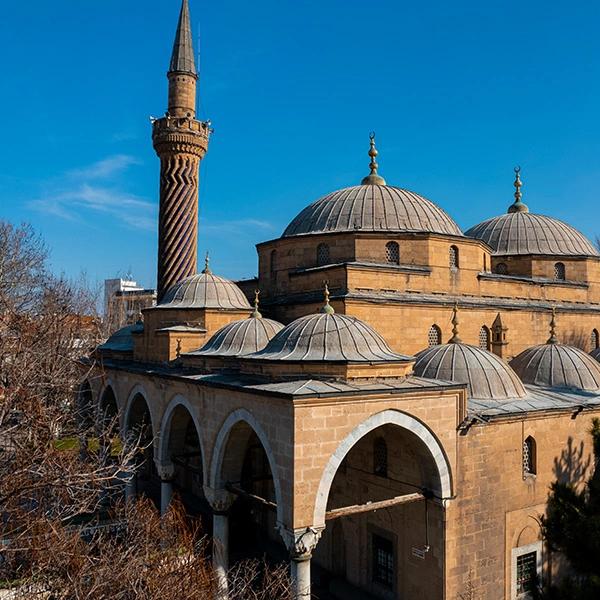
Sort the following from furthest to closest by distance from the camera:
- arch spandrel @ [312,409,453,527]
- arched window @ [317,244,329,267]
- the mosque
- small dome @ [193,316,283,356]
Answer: arched window @ [317,244,329,267] → small dome @ [193,316,283,356] → the mosque → arch spandrel @ [312,409,453,527]

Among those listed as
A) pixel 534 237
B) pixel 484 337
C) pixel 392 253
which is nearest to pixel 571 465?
pixel 484 337

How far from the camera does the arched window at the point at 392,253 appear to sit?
49.3 ft

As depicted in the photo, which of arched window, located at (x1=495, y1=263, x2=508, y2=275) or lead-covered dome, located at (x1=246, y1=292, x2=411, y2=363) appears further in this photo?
arched window, located at (x1=495, y1=263, x2=508, y2=275)

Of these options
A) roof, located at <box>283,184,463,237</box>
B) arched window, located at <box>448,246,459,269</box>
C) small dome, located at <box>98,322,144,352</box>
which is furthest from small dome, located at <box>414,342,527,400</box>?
small dome, located at <box>98,322,144,352</box>

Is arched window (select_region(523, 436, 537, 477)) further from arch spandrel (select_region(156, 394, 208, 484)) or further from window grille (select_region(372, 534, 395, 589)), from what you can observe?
arch spandrel (select_region(156, 394, 208, 484))

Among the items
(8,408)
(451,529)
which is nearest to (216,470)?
(451,529)

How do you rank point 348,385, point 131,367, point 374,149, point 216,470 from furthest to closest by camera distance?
point 374,149, point 131,367, point 216,470, point 348,385

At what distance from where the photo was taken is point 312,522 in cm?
820

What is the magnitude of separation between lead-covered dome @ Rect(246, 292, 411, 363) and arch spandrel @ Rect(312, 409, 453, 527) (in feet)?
3.38

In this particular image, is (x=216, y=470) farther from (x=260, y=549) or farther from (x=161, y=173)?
(x=161, y=173)

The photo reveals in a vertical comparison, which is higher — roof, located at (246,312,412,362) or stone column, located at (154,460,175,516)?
roof, located at (246,312,412,362)

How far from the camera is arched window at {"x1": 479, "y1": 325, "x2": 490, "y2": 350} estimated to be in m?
14.9

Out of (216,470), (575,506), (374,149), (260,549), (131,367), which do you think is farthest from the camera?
(374,149)

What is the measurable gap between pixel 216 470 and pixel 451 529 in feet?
13.3
